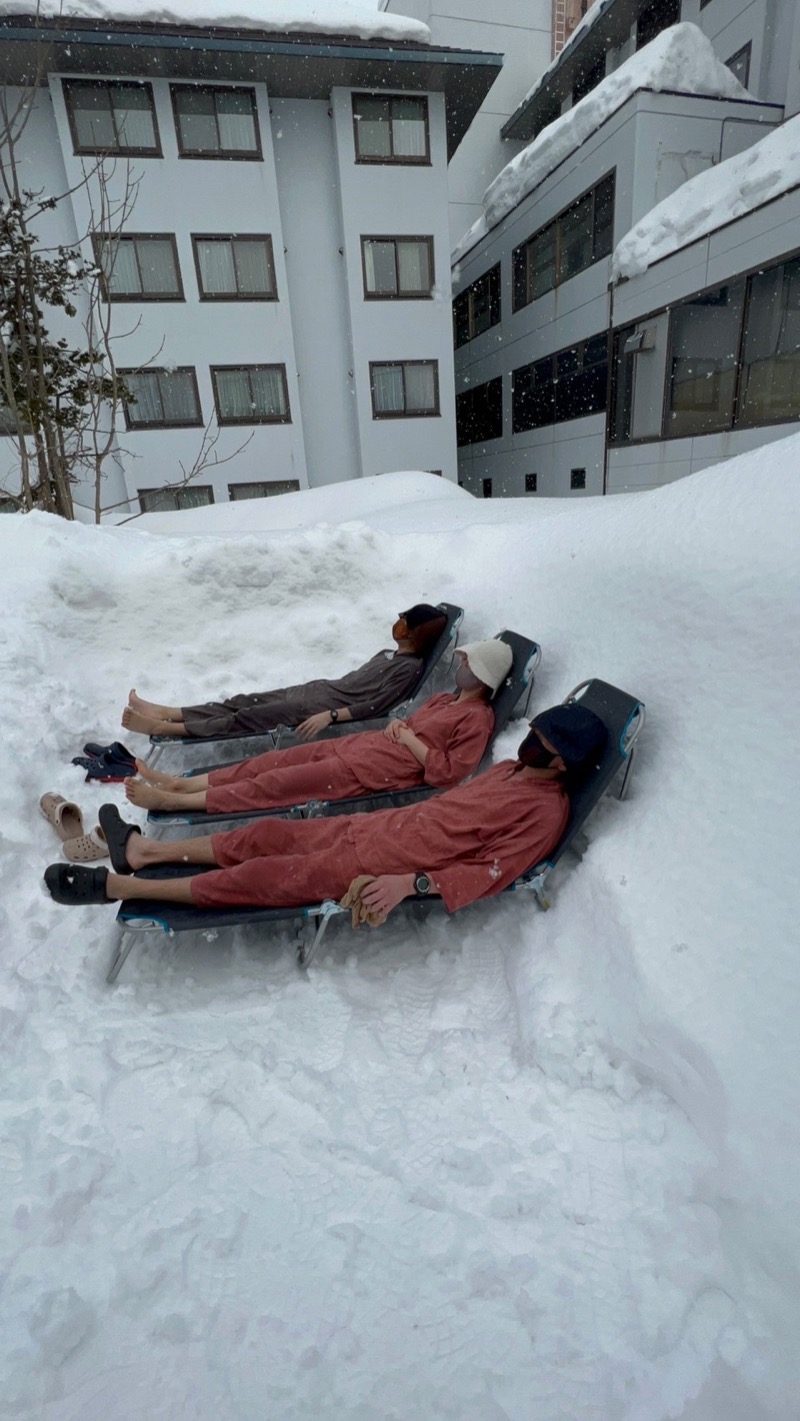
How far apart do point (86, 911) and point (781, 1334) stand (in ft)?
8.82

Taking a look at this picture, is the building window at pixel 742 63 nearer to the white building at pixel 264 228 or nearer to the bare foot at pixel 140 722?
the white building at pixel 264 228

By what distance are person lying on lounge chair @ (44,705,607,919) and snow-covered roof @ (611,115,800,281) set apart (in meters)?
10.0

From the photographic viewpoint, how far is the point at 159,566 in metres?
5.20

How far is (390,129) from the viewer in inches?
492

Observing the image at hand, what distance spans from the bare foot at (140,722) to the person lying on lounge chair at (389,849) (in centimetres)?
125

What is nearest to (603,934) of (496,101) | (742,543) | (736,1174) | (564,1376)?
(736,1174)

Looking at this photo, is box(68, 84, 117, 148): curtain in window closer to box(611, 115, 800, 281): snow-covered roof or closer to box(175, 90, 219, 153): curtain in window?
box(175, 90, 219, 153): curtain in window

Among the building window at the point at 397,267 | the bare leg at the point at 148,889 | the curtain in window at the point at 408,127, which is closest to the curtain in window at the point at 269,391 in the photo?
the building window at the point at 397,267

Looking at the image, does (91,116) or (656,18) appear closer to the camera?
(91,116)

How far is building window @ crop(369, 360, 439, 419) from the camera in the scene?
13.6 metres

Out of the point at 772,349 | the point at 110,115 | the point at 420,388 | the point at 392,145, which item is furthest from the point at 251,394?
the point at 772,349

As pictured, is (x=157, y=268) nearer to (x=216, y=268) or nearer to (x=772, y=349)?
(x=216, y=268)

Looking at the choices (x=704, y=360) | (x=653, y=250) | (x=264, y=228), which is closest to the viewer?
(x=704, y=360)

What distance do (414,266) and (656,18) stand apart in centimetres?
779
